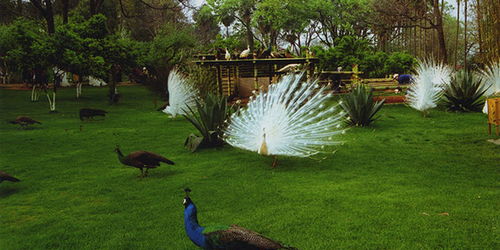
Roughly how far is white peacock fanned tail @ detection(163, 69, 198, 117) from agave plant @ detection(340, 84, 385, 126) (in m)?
4.83

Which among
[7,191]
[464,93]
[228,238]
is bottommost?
[7,191]

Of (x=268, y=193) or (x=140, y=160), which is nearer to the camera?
(x=268, y=193)

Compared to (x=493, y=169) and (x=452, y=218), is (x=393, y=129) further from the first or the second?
(x=452, y=218)

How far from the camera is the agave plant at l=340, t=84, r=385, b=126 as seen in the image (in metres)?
11.4

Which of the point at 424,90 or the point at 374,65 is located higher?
the point at 374,65

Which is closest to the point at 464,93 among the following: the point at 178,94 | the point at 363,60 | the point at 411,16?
the point at 178,94

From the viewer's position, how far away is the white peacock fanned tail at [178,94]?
1388cm

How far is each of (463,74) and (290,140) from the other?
935cm

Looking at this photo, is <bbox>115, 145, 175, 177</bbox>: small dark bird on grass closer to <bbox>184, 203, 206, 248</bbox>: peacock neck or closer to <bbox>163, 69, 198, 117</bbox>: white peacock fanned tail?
<bbox>184, 203, 206, 248</bbox>: peacock neck

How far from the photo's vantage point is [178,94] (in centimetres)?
1407

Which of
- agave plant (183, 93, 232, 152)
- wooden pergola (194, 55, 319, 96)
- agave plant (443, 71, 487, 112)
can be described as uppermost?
wooden pergola (194, 55, 319, 96)

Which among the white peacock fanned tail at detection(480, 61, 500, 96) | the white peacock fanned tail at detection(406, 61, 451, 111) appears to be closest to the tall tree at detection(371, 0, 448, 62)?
the white peacock fanned tail at detection(480, 61, 500, 96)

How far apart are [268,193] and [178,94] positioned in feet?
28.6

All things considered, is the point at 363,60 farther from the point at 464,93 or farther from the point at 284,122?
the point at 284,122
